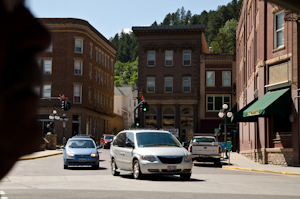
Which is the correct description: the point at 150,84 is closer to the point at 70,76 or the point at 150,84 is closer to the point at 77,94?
the point at 77,94

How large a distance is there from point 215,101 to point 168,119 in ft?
22.3

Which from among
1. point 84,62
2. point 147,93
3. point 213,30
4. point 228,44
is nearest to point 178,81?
A: point 147,93

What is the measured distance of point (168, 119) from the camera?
67.7 m

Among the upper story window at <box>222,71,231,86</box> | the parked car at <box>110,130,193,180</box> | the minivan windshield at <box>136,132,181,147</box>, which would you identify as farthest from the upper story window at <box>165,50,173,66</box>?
the minivan windshield at <box>136,132,181,147</box>

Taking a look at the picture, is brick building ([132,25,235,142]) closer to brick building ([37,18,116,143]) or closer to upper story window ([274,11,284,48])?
brick building ([37,18,116,143])

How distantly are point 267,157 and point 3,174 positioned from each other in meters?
31.4

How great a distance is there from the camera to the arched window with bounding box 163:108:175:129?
67.4 meters

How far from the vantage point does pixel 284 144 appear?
2930cm

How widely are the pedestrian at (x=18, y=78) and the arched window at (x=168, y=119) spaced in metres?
66.4

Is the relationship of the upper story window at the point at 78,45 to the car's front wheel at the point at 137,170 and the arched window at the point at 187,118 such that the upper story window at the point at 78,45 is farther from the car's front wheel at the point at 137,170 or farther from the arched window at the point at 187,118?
the car's front wheel at the point at 137,170

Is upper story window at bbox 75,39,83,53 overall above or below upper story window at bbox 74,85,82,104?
above

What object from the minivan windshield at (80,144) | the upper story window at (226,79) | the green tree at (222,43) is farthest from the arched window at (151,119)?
the green tree at (222,43)

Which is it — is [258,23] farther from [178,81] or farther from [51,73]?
[51,73]

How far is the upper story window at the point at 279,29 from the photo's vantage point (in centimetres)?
3005
